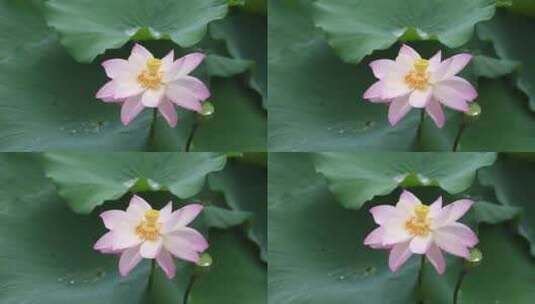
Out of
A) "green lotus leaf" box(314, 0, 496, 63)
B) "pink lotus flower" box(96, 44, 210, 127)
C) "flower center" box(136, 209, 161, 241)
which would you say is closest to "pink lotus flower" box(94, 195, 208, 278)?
"flower center" box(136, 209, 161, 241)

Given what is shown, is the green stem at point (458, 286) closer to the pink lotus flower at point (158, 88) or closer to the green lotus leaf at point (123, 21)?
the pink lotus flower at point (158, 88)

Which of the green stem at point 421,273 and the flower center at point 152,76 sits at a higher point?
the flower center at point 152,76

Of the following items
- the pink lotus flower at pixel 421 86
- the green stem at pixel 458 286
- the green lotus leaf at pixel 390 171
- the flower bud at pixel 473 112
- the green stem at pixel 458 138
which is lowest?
the green stem at pixel 458 286

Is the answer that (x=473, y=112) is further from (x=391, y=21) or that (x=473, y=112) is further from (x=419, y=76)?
(x=391, y=21)

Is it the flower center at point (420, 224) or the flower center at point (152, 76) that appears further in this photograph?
the flower center at point (152, 76)

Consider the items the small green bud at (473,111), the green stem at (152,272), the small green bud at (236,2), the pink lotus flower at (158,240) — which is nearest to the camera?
the pink lotus flower at (158,240)

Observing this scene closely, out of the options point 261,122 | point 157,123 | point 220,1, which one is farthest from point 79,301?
point 220,1

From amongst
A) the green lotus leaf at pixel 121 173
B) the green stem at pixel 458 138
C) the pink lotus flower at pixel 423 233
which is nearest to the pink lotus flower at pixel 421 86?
the green stem at pixel 458 138
